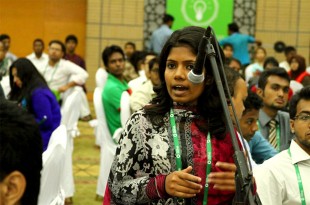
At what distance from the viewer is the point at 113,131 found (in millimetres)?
7141

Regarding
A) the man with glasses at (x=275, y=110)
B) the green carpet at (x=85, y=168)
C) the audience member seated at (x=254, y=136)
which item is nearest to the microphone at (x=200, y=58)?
the audience member seated at (x=254, y=136)

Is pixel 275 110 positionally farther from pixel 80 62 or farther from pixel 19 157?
pixel 80 62

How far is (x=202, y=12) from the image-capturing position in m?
16.1

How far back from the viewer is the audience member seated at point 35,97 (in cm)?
631

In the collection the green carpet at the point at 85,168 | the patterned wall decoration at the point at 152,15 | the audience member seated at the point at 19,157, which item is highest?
the patterned wall decoration at the point at 152,15

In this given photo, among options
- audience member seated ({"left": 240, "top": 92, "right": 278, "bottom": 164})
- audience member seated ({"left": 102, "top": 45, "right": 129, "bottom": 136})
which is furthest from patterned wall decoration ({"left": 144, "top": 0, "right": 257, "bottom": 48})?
audience member seated ({"left": 240, "top": 92, "right": 278, "bottom": 164})

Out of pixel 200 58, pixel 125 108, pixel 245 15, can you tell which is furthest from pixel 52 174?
pixel 245 15

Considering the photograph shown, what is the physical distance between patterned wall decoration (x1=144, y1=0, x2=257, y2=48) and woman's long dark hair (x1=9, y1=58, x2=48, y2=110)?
968 cm

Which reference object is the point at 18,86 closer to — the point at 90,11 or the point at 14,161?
the point at 14,161

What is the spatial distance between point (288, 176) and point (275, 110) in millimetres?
2129

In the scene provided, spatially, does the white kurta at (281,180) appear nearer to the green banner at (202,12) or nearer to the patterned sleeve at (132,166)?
the patterned sleeve at (132,166)

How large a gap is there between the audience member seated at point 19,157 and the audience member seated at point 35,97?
4407 millimetres

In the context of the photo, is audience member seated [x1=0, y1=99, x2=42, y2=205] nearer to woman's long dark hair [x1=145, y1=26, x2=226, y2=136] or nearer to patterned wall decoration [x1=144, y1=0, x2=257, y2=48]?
woman's long dark hair [x1=145, y1=26, x2=226, y2=136]

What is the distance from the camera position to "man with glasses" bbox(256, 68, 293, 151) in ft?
17.5
